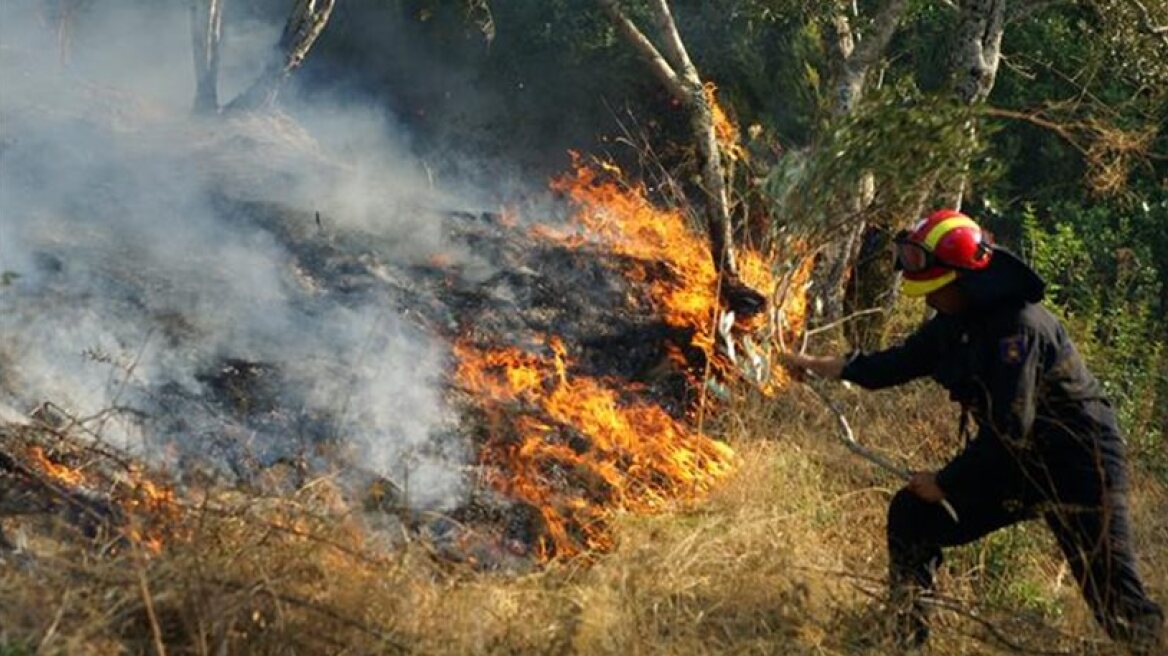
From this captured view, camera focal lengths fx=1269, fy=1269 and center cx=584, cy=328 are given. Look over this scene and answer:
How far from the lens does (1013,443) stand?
16.3ft

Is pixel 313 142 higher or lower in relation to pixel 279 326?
lower

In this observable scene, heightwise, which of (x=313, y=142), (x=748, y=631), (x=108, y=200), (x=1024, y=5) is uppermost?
(x=1024, y=5)

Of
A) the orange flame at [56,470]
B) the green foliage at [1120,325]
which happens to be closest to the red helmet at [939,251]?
the green foliage at [1120,325]

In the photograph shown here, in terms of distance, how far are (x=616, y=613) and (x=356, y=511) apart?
1543mm

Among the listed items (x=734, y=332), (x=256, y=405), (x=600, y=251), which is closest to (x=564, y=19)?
(x=600, y=251)

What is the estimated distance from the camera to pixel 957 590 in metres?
6.08

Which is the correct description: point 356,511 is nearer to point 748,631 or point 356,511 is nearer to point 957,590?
point 748,631

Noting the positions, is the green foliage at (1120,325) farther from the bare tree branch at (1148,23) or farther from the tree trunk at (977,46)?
the bare tree branch at (1148,23)

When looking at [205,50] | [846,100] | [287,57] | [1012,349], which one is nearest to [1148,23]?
[846,100]

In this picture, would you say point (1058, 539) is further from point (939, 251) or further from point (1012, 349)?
point (939, 251)

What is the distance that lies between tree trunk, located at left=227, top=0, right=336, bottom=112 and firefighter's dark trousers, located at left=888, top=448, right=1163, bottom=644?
9.00m

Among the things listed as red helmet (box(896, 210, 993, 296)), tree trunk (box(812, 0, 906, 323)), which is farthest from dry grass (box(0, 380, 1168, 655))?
tree trunk (box(812, 0, 906, 323))

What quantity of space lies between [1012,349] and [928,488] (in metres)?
0.69

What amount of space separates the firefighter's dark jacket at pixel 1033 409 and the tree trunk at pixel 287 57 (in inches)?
354
